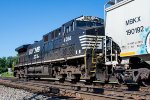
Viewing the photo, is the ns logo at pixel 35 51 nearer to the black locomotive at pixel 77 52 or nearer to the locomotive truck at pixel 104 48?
the locomotive truck at pixel 104 48

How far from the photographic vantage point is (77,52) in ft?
56.0

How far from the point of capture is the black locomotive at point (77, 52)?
49.6 ft

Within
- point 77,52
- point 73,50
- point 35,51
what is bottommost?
point 77,52

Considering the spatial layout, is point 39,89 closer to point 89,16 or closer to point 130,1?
point 89,16

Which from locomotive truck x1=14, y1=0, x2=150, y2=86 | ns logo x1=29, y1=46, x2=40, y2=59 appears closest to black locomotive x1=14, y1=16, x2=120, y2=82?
locomotive truck x1=14, y1=0, x2=150, y2=86

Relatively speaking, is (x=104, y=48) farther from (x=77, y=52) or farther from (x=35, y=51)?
(x=35, y=51)

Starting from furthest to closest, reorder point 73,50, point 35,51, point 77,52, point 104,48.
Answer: point 35,51 < point 73,50 < point 77,52 < point 104,48

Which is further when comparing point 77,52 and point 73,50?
point 73,50

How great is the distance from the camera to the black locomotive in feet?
49.6

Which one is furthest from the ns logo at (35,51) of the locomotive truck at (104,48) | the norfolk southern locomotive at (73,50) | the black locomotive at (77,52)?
the black locomotive at (77,52)

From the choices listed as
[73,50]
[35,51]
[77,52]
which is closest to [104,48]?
[77,52]

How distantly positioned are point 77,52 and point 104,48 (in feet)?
8.19

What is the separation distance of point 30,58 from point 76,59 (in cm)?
1098

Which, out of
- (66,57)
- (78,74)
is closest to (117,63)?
(78,74)
